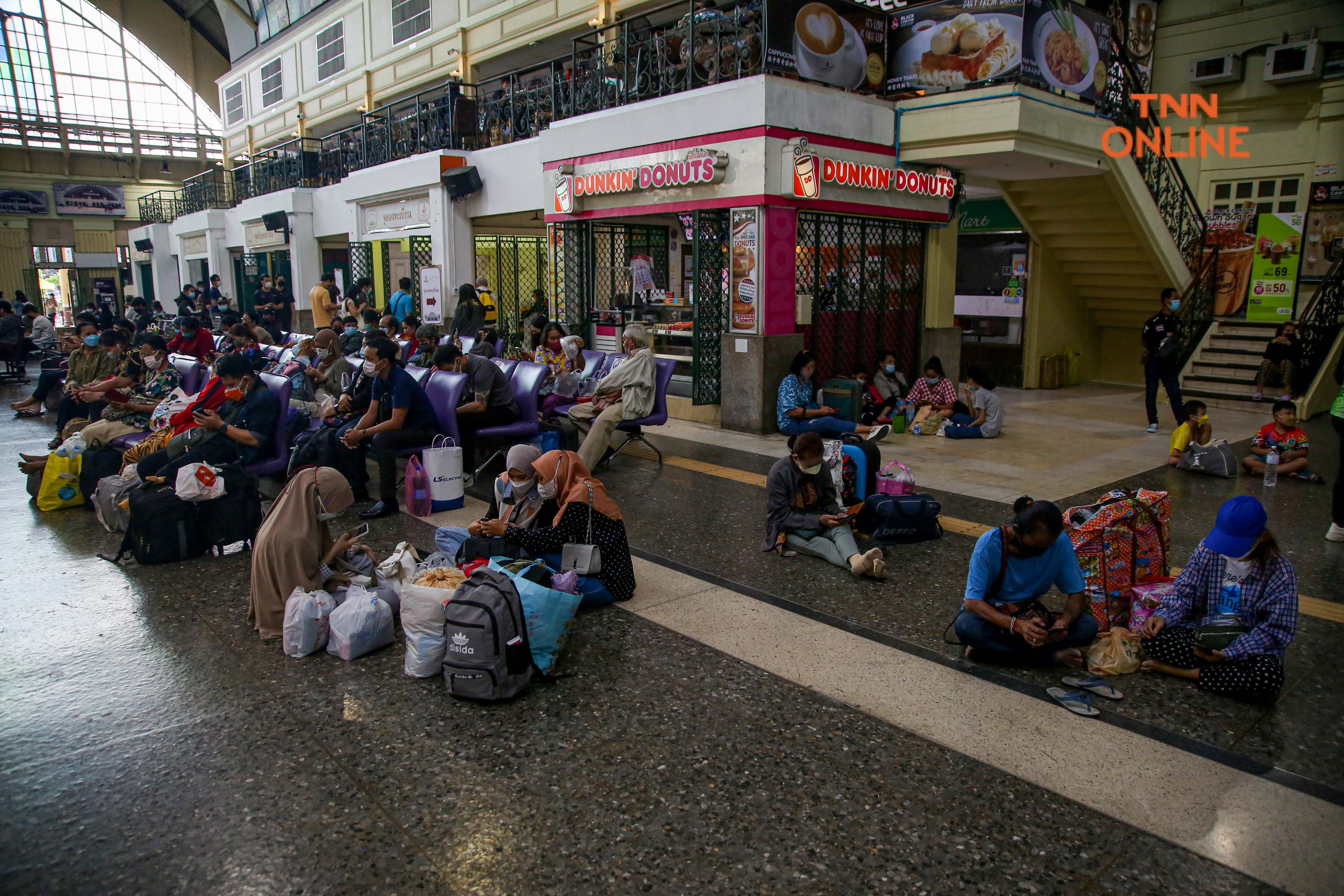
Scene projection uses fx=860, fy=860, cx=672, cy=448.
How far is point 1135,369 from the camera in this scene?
16.1m

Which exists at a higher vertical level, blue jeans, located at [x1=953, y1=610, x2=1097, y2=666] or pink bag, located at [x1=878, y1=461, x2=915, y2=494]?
pink bag, located at [x1=878, y1=461, x2=915, y2=494]

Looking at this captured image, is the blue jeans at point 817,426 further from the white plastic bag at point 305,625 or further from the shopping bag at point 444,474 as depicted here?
the white plastic bag at point 305,625

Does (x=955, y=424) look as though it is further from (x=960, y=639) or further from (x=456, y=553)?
(x=456, y=553)

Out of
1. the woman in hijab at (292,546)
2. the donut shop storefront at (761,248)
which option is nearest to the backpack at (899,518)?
the woman in hijab at (292,546)

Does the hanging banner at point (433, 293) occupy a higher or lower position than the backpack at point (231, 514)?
higher

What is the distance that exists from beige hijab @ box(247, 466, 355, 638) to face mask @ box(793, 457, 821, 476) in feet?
9.49

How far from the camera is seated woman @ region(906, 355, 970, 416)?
1110 cm

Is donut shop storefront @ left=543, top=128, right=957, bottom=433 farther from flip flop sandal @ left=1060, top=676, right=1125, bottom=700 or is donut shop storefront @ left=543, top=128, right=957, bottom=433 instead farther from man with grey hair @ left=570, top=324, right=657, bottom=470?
flip flop sandal @ left=1060, top=676, right=1125, bottom=700

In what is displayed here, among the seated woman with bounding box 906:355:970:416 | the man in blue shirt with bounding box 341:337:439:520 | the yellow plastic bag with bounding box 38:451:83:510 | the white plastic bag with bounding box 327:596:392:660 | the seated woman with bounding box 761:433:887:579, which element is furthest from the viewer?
the seated woman with bounding box 906:355:970:416

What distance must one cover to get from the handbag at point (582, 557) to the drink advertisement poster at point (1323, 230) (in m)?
14.5

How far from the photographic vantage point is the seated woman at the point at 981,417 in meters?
10.6

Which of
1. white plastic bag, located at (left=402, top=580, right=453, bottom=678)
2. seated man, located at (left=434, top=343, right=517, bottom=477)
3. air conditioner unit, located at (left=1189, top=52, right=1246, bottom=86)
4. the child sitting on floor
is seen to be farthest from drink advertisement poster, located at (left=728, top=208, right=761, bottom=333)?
air conditioner unit, located at (left=1189, top=52, right=1246, bottom=86)

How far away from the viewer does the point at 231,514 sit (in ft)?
20.5

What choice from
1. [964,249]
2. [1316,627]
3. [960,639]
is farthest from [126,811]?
[964,249]
